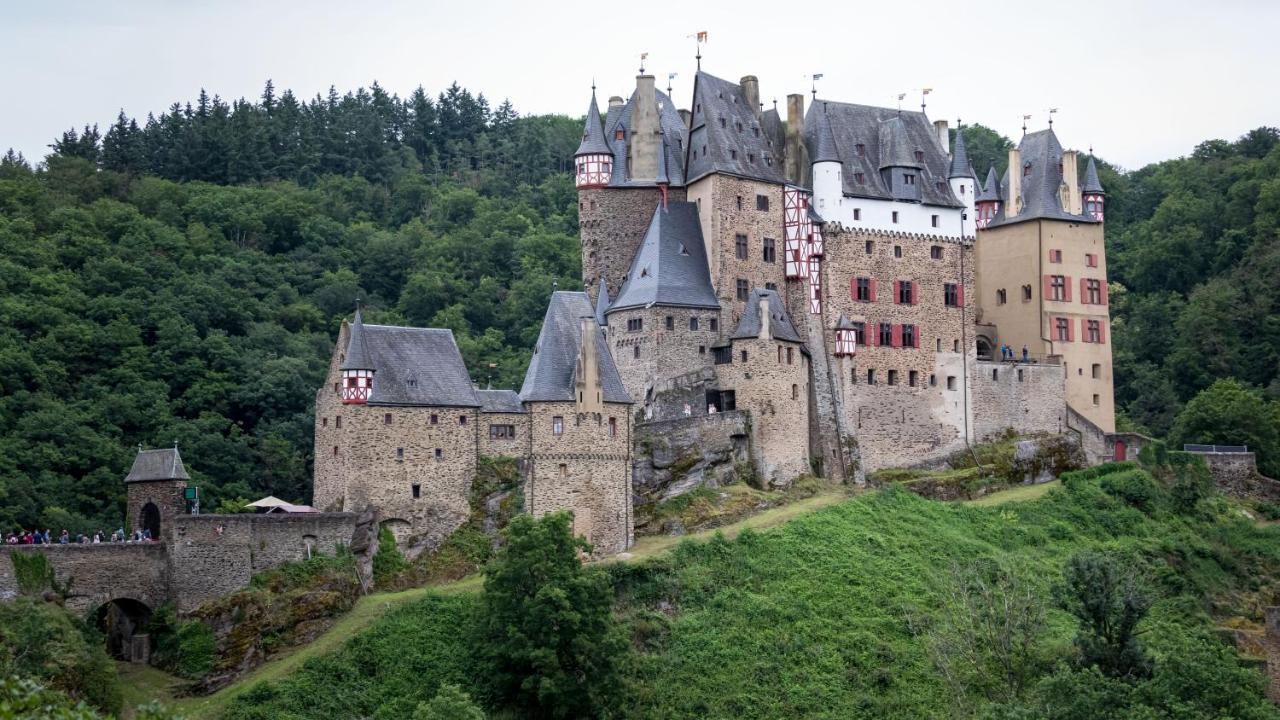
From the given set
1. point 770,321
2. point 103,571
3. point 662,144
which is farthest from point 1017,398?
point 103,571

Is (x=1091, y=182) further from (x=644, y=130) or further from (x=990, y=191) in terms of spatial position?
(x=644, y=130)

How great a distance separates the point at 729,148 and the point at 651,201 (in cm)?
327

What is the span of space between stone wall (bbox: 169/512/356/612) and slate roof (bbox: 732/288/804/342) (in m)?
16.1

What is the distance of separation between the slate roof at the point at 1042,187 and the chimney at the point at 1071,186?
7.1 inches

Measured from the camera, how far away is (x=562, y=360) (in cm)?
6053

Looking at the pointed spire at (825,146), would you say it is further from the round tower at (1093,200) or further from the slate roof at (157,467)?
the slate roof at (157,467)

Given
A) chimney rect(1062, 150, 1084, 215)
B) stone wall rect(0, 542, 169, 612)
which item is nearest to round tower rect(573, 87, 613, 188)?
chimney rect(1062, 150, 1084, 215)

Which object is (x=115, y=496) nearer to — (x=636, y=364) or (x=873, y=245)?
(x=636, y=364)

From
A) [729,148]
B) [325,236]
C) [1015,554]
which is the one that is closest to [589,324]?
[729,148]

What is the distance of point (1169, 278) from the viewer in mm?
95562

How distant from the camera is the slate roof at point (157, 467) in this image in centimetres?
5841

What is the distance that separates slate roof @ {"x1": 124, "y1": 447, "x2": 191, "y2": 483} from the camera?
58.4 m

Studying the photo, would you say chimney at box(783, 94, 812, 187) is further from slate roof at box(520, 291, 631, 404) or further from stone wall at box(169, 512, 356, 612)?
stone wall at box(169, 512, 356, 612)

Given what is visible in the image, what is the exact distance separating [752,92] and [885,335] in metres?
10.0
